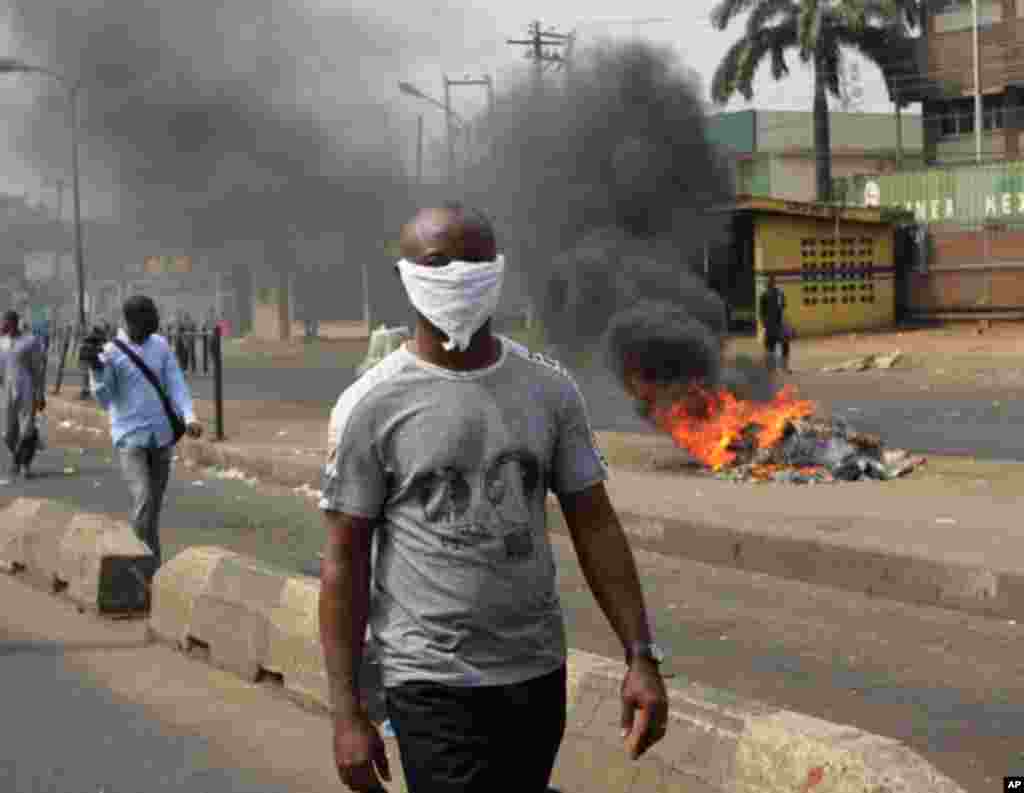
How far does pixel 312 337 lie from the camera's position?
46.8 m

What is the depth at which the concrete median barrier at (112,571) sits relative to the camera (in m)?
7.55

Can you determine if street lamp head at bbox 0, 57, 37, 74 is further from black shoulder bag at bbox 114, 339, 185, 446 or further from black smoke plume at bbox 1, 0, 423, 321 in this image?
black shoulder bag at bbox 114, 339, 185, 446

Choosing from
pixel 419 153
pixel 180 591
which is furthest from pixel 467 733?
pixel 419 153

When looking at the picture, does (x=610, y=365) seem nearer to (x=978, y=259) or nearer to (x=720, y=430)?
(x=720, y=430)

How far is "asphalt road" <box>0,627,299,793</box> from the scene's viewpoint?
4918mm

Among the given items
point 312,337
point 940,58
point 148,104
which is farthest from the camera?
point 312,337

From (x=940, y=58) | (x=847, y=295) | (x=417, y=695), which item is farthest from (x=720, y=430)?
(x=940, y=58)

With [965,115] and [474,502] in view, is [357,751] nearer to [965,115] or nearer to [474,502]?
[474,502]

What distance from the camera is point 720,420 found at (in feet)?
40.4

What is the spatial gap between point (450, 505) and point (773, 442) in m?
9.42

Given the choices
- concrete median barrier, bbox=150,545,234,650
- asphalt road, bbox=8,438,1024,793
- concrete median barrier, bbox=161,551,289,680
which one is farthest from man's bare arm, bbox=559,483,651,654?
concrete median barrier, bbox=150,545,234,650

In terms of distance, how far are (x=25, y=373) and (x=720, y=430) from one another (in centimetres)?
659

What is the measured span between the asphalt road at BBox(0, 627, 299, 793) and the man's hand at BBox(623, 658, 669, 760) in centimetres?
238

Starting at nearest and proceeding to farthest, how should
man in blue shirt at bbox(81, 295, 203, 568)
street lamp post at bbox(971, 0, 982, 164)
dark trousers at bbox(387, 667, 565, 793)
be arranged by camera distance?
1. dark trousers at bbox(387, 667, 565, 793)
2. man in blue shirt at bbox(81, 295, 203, 568)
3. street lamp post at bbox(971, 0, 982, 164)
